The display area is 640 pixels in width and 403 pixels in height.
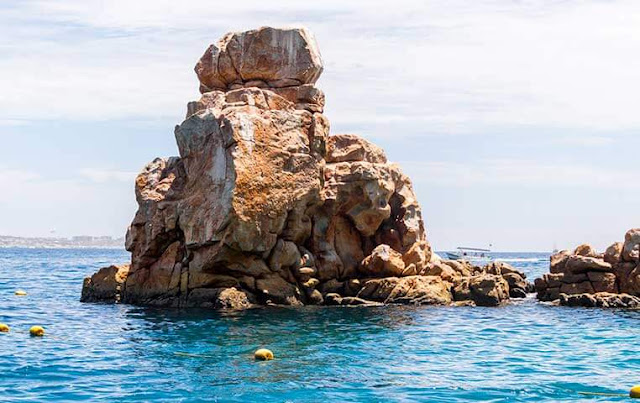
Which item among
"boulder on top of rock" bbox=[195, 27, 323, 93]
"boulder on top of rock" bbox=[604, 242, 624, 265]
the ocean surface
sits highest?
"boulder on top of rock" bbox=[195, 27, 323, 93]

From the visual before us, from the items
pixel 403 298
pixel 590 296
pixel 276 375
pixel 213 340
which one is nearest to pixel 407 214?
pixel 403 298

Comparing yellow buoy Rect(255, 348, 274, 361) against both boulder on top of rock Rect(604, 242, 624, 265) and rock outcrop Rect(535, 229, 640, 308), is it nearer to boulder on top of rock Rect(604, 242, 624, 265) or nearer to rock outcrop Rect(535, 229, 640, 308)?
rock outcrop Rect(535, 229, 640, 308)

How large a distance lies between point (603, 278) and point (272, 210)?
22.4m

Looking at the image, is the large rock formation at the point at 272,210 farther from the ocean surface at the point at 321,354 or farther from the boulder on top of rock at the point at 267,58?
the ocean surface at the point at 321,354

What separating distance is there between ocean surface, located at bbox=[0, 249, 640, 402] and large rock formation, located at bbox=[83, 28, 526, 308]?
2801mm

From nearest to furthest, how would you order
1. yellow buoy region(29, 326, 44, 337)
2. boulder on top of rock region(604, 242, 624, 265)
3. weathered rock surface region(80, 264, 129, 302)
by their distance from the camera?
1. yellow buoy region(29, 326, 44, 337)
2. weathered rock surface region(80, 264, 129, 302)
3. boulder on top of rock region(604, 242, 624, 265)

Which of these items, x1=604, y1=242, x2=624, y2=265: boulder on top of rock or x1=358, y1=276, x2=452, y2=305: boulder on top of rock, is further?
x1=604, y1=242, x2=624, y2=265: boulder on top of rock

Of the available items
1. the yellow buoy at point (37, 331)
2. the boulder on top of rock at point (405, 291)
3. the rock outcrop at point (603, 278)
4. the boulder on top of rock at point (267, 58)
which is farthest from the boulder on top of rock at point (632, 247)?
the yellow buoy at point (37, 331)

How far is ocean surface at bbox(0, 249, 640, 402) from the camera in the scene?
2833 cm

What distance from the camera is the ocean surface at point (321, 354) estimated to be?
28.3 meters

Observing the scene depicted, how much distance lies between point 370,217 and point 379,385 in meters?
27.4

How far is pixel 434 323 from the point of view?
150 feet

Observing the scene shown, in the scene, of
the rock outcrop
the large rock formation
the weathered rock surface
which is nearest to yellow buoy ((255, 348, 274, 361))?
the large rock formation

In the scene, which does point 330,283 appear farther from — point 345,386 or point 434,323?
point 345,386
